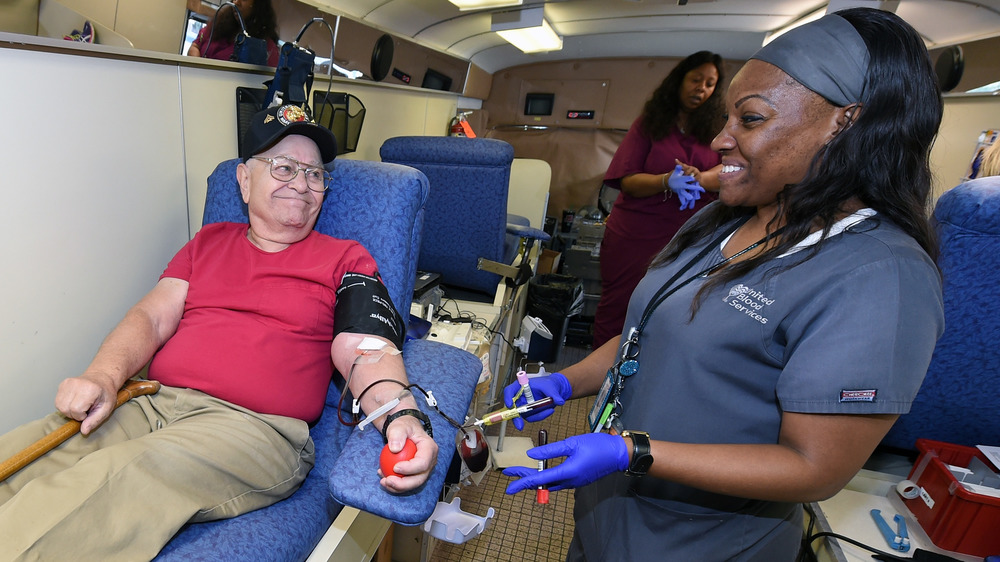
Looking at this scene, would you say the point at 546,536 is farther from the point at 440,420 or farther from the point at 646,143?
the point at 646,143

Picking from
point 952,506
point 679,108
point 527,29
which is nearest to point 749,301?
point 952,506

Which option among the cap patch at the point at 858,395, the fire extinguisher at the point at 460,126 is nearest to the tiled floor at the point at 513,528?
the cap patch at the point at 858,395

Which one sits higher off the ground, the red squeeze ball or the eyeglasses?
the eyeglasses

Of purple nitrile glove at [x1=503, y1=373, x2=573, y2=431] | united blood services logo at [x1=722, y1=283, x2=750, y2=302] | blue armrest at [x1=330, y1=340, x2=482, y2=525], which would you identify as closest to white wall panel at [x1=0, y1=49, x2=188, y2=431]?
blue armrest at [x1=330, y1=340, x2=482, y2=525]

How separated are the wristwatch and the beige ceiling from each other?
2375mm

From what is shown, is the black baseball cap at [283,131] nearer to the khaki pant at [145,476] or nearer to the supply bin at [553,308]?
the khaki pant at [145,476]

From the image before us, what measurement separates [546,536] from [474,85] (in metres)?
4.31

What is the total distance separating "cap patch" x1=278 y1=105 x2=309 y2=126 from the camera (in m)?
1.53

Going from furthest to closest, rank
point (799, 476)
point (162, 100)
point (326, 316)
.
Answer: point (162, 100) < point (326, 316) < point (799, 476)

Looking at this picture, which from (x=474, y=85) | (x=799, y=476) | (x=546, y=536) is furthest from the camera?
(x=474, y=85)

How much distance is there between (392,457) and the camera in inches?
39.1

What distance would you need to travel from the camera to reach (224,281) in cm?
142

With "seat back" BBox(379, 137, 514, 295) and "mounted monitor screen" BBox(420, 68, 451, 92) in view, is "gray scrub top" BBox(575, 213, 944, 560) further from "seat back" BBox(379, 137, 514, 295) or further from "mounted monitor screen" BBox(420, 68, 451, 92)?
"mounted monitor screen" BBox(420, 68, 451, 92)

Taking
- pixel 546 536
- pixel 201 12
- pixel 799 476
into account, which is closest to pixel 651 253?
pixel 546 536
